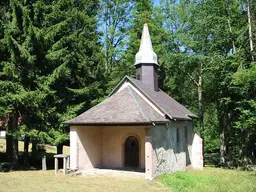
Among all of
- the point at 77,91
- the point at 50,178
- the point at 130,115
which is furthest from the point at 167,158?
the point at 77,91

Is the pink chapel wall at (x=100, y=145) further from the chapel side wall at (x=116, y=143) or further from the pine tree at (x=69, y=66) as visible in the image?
the pine tree at (x=69, y=66)

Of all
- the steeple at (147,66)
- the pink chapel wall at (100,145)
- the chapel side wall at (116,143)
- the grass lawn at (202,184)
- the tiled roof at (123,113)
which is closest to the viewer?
the grass lawn at (202,184)

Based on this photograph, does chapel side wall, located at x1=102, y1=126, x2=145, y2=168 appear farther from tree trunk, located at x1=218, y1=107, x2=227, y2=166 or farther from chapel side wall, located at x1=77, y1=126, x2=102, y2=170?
tree trunk, located at x1=218, y1=107, x2=227, y2=166

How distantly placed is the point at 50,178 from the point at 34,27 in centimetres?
868

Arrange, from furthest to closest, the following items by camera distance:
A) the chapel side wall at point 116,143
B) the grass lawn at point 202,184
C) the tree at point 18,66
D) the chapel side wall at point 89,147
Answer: the chapel side wall at point 116,143 < the chapel side wall at point 89,147 < the tree at point 18,66 < the grass lawn at point 202,184

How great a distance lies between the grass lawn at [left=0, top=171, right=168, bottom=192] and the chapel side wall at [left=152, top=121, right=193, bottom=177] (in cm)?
159

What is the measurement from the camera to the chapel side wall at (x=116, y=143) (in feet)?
58.2

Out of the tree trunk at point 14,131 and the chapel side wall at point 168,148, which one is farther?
the tree trunk at point 14,131

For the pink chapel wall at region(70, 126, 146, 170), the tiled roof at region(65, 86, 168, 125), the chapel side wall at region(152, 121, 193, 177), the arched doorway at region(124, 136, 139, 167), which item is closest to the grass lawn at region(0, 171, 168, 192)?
the chapel side wall at region(152, 121, 193, 177)

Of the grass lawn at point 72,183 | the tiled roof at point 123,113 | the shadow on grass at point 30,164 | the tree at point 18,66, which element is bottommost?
the shadow on grass at point 30,164

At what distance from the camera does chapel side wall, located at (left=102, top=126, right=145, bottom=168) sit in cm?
1775

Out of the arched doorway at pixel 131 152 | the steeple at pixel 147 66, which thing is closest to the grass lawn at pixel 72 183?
the arched doorway at pixel 131 152

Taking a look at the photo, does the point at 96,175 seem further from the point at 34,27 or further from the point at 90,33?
the point at 90,33

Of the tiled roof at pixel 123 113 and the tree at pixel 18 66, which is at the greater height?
the tree at pixel 18 66
